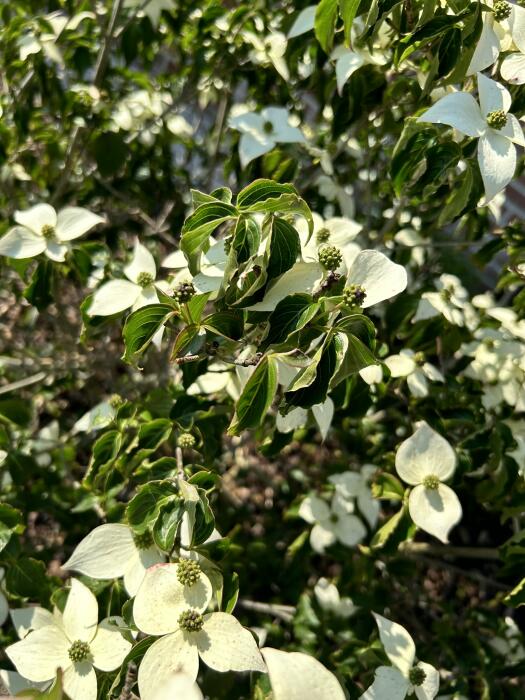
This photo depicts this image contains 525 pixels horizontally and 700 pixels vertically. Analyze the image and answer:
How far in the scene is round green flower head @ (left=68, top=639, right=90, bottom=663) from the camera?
32.0 inches

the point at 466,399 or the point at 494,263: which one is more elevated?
the point at 466,399

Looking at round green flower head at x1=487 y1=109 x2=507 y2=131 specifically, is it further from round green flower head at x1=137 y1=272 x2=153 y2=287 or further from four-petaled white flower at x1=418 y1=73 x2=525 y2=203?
round green flower head at x1=137 y1=272 x2=153 y2=287

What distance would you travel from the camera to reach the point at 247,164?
1.17m

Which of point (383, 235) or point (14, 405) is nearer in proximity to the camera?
point (14, 405)

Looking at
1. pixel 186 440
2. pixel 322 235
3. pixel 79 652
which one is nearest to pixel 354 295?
pixel 322 235

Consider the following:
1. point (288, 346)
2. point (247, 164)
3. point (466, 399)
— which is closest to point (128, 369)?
point (247, 164)

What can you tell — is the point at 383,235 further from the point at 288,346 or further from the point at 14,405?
the point at 14,405

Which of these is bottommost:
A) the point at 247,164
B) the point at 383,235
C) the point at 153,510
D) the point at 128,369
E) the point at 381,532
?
the point at 128,369

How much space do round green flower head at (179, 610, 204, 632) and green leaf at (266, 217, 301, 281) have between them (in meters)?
0.41

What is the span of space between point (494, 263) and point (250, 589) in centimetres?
204

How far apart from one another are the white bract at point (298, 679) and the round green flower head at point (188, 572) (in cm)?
21

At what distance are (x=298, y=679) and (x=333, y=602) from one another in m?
0.76

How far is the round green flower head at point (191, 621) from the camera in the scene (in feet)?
2.34

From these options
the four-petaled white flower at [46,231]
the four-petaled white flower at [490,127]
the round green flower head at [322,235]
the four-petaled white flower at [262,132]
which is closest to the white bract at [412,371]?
the round green flower head at [322,235]
